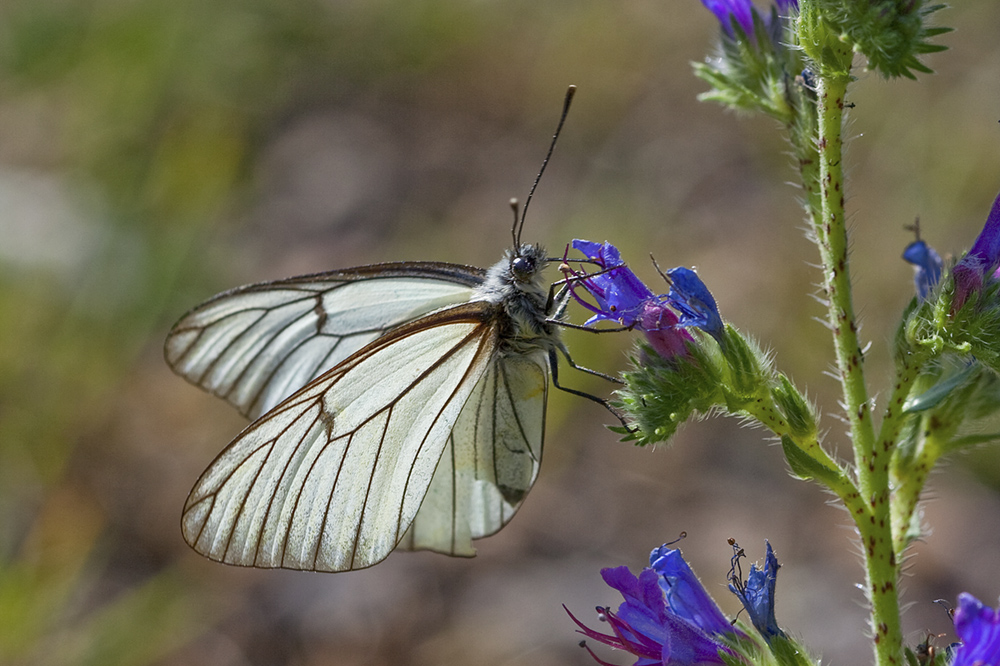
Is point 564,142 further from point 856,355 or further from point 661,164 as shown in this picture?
point 856,355

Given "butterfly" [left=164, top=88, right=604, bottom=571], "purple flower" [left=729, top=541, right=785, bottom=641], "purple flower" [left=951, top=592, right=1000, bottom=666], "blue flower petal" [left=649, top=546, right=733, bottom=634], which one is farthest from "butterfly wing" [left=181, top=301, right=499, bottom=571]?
"purple flower" [left=951, top=592, right=1000, bottom=666]

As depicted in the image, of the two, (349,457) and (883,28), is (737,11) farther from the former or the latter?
(349,457)

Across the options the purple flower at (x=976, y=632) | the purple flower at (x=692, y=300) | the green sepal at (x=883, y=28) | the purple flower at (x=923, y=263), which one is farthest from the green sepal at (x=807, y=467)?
the green sepal at (x=883, y=28)

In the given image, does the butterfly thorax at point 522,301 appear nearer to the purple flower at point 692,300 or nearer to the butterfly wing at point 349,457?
the butterfly wing at point 349,457

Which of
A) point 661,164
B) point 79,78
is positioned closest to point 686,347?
point 661,164

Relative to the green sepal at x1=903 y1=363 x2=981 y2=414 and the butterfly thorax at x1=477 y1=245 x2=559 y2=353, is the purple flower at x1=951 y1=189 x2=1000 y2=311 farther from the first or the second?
the butterfly thorax at x1=477 y1=245 x2=559 y2=353
